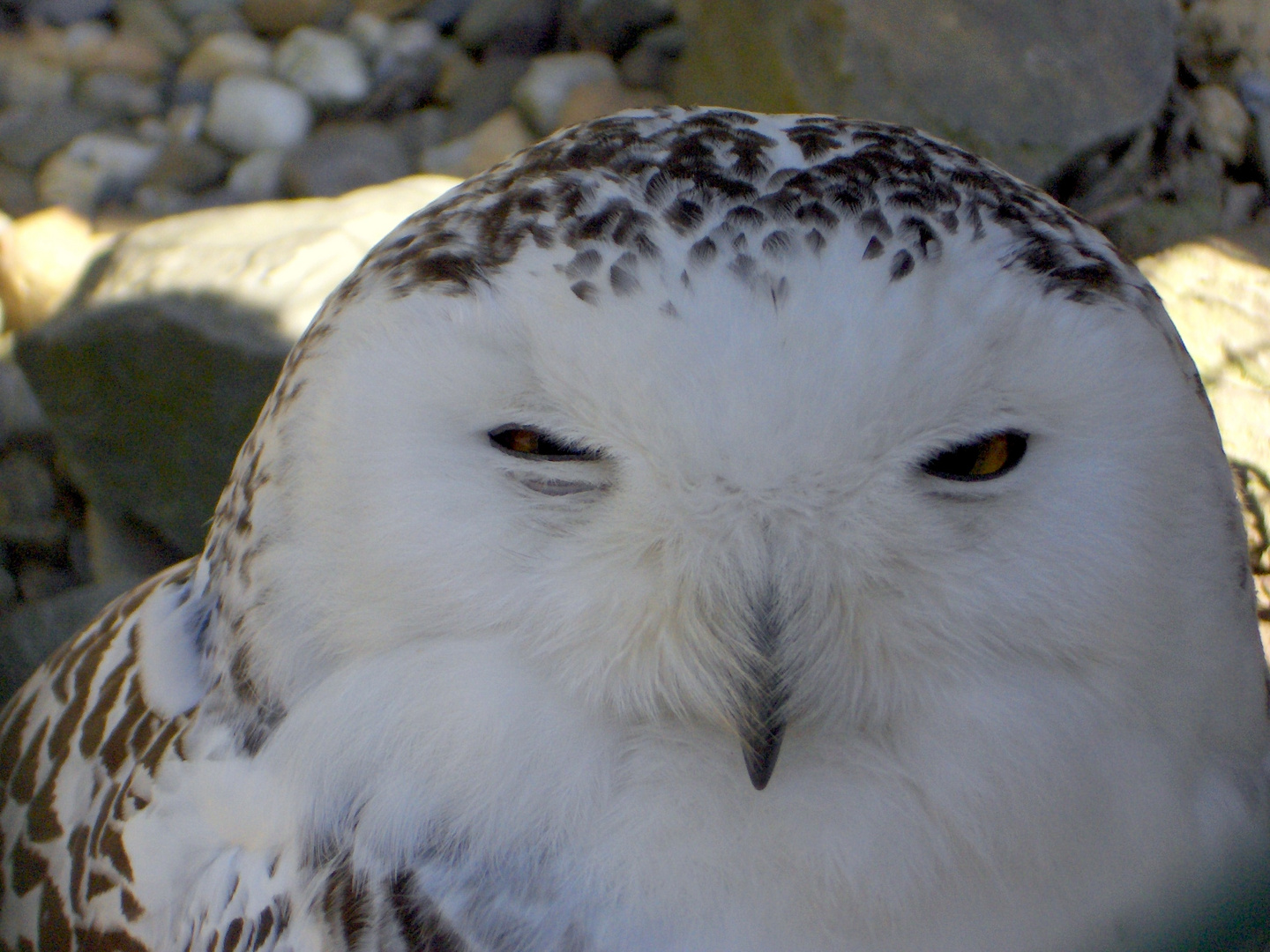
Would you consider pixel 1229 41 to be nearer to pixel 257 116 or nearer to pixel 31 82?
pixel 257 116

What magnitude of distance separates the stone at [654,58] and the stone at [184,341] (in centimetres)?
107

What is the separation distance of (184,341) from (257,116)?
1.32m

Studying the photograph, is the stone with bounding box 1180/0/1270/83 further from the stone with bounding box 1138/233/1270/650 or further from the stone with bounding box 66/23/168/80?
the stone with bounding box 66/23/168/80

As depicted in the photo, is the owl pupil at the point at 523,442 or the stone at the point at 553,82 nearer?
the owl pupil at the point at 523,442

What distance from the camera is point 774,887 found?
897 millimetres

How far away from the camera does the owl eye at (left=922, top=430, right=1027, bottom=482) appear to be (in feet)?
2.67

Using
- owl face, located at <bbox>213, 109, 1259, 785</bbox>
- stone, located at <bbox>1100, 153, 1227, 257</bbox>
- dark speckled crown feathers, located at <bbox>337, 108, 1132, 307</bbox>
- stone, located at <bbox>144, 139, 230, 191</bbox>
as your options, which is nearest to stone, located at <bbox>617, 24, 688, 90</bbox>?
stone, located at <bbox>144, 139, 230, 191</bbox>

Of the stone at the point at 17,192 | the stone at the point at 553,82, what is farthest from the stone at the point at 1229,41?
the stone at the point at 17,192

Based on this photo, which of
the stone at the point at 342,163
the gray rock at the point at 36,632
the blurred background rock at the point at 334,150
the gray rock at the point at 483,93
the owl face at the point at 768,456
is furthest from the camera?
the gray rock at the point at 483,93

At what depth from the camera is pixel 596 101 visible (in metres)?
3.16

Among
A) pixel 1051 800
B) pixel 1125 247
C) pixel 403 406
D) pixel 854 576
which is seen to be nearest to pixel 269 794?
pixel 403 406

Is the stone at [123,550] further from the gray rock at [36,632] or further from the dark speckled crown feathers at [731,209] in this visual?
the dark speckled crown feathers at [731,209]

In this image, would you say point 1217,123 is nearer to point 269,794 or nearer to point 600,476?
point 600,476

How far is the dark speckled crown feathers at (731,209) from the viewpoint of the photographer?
32.1 inches
